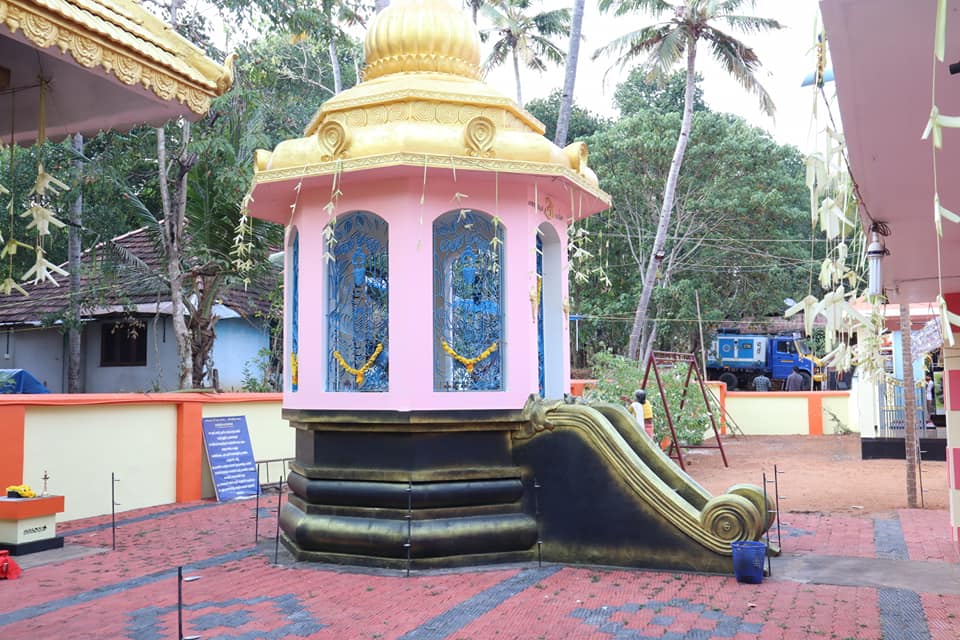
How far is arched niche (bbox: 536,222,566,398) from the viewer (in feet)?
29.1

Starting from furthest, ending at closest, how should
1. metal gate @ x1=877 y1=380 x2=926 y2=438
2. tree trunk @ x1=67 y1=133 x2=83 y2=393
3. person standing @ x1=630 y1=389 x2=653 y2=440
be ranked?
metal gate @ x1=877 y1=380 x2=926 y2=438 < tree trunk @ x1=67 y1=133 x2=83 y2=393 < person standing @ x1=630 y1=389 x2=653 y2=440

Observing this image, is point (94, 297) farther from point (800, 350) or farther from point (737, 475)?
point (800, 350)

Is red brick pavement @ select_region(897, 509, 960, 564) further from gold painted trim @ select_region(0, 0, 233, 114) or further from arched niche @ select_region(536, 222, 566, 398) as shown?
gold painted trim @ select_region(0, 0, 233, 114)

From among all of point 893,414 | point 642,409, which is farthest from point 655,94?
point 642,409

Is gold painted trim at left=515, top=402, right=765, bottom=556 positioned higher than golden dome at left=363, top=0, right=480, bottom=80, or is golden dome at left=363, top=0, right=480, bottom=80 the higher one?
golden dome at left=363, top=0, right=480, bottom=80

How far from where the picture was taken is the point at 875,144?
11.0 feet

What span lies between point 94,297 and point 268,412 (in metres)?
5.69

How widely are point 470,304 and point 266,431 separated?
678 cm

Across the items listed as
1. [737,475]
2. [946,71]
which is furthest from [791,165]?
[946,71]

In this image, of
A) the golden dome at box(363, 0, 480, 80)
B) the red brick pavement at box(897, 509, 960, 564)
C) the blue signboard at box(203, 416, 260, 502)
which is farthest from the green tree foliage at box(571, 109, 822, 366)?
the golden dome at box(363, 0, 480, 80)

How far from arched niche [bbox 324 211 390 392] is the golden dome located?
1719 millimetres

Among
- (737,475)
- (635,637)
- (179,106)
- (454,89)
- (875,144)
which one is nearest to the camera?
(875,144)

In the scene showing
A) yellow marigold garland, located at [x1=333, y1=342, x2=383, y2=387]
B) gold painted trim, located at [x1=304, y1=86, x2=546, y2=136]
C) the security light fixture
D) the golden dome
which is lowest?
yellow marigold garland, located at [x1=333, y1=342, x2=383, y2=387]

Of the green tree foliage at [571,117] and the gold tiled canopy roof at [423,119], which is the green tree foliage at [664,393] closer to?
the gold tiled canopy roof at [423,119]
